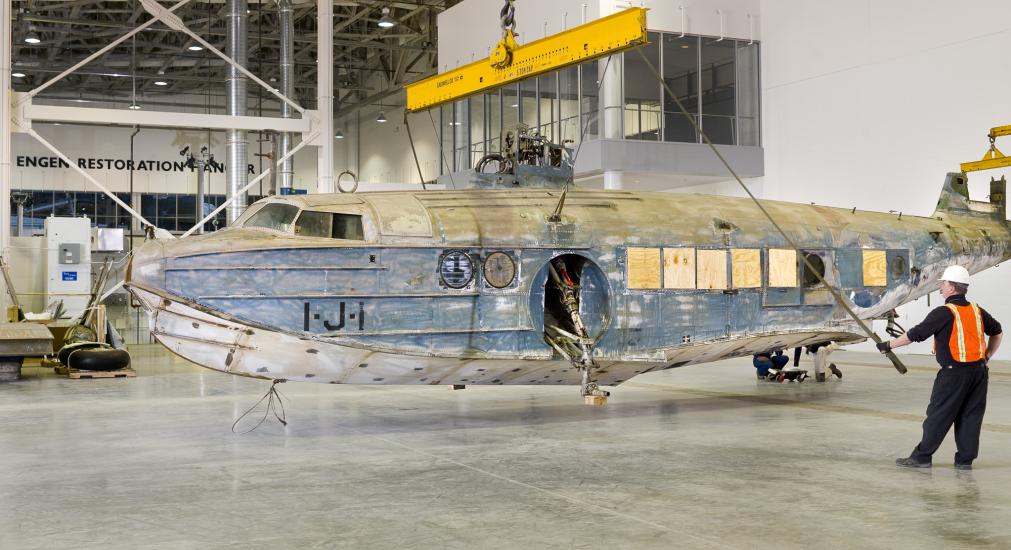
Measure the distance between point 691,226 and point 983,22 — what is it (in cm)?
1505

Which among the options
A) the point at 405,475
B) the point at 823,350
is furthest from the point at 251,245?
the point at 823,350

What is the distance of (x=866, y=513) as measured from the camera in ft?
23.6

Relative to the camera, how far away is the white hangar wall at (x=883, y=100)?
2302cm

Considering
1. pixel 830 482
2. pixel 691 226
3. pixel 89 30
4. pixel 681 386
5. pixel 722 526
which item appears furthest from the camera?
pixel 89 30

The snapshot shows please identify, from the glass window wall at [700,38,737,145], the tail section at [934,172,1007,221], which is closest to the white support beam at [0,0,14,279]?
the glass window wall at [700,38,737,145]

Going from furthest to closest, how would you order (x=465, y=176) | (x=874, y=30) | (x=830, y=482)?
(x=465, y=176) < (x=874, y=30) < (x=830, y=482)

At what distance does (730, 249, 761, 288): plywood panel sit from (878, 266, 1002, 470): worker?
3.43 meters

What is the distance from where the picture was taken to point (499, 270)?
11.0 metres

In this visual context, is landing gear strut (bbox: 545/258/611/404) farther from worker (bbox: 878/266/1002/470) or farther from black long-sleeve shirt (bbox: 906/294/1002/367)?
black long-sleeve shirt (bbox: 906/294/1002/367)

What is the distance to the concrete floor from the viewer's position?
6668 millimetres

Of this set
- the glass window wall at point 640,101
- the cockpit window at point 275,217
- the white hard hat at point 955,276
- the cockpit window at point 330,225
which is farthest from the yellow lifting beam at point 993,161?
the cockpit window at point 275,217

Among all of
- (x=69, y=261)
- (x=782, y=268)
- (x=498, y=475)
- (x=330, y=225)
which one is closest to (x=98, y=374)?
(x=69, y=261)

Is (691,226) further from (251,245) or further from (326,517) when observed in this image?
(326,517)

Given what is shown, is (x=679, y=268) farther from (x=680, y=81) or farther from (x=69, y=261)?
(x=69, y=261)
